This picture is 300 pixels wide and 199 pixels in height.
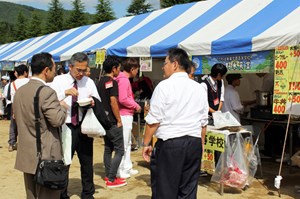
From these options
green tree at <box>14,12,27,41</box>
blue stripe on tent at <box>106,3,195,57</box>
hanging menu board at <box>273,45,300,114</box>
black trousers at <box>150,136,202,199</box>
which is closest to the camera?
black trousers at <box>150,136,202,199</box>

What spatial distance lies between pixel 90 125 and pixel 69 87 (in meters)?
0.43

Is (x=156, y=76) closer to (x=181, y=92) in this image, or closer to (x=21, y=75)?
(x=21, y=75)

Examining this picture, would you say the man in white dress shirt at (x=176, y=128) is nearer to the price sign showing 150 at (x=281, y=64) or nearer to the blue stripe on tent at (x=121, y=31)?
the price sign showing 150 at (x=281, y=64)

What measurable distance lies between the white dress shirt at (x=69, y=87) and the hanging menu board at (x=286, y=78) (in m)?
2.17

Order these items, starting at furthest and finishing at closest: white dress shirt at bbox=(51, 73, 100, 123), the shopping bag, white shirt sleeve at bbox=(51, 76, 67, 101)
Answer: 1. white dress shirt at bbox=(51, 73, 100, 123)
2. white shirt sleeve at bbox=(51, 76, 67, 101)
3. the shopping bag

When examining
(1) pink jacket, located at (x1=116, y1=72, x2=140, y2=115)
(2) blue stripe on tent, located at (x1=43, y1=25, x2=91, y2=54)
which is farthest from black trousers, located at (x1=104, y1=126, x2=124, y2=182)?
(2) blue stripe on tent, located at (x1=43, y1=25, x2=91, y2=54)

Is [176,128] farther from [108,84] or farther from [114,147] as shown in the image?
[114,147]

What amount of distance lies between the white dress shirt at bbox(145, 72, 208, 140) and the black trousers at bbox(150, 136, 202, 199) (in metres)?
0.07

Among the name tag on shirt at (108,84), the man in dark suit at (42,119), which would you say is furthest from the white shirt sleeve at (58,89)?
the name tag on shirt at (108,84)

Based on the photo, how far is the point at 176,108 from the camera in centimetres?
304

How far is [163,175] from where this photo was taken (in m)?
3.15

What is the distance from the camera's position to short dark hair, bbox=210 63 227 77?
17.5 ft

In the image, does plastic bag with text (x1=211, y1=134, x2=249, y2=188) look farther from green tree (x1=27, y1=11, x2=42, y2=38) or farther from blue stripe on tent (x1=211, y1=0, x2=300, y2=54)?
green tree (x1=27, y1=11, x2=42, y2=38)

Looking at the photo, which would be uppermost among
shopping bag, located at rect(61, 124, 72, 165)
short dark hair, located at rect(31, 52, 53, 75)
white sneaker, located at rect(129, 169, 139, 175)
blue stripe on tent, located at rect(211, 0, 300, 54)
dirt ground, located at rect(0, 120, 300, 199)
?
blue stripe on tent, located at rect(211, 0, 300, 54)
